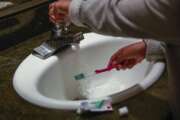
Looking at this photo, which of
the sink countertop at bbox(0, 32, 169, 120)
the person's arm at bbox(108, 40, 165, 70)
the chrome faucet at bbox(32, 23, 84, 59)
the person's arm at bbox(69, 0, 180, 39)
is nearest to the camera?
the person's arm at bbox(69, 0, 180, 39)

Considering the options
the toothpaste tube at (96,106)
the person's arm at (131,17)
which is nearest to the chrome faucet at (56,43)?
the toothpaste tube at (96,106)

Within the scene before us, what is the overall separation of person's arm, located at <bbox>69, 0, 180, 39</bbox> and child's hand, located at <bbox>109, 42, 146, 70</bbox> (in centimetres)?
31

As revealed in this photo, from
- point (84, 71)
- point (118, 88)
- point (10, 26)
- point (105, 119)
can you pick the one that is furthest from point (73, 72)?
point (105, 119)

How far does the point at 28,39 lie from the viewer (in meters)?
1.28

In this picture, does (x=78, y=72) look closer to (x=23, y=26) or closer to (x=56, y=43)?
(x=56, y=43)

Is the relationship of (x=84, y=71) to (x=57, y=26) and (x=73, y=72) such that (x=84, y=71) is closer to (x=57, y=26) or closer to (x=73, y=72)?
(x=73, y=72)

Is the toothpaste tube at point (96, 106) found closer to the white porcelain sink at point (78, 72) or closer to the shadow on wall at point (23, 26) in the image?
the white porcelain sink at point (78, 72)

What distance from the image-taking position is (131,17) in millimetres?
663

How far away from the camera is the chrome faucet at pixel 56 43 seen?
1157 mm

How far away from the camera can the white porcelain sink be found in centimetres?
105

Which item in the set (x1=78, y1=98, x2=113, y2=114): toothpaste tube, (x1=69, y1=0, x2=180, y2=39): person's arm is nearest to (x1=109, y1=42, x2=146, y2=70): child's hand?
(x1=78, y1=98, x2=113, y2=114): toothpaste tube

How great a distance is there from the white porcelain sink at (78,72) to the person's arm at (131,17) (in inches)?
12.7

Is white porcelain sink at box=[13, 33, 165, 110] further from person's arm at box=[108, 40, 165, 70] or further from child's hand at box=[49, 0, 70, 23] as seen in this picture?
child's hand at box=[49, 0, 70, 23]

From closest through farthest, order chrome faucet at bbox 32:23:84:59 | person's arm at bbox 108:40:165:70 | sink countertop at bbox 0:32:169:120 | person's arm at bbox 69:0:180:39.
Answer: person's arm at bbox 69:0:180:39 → sink countertop at bbox 0:32:169:120 → person's arm at bbox 108:40:165:70 → chrome faucet at bbox 32:23:84:59
